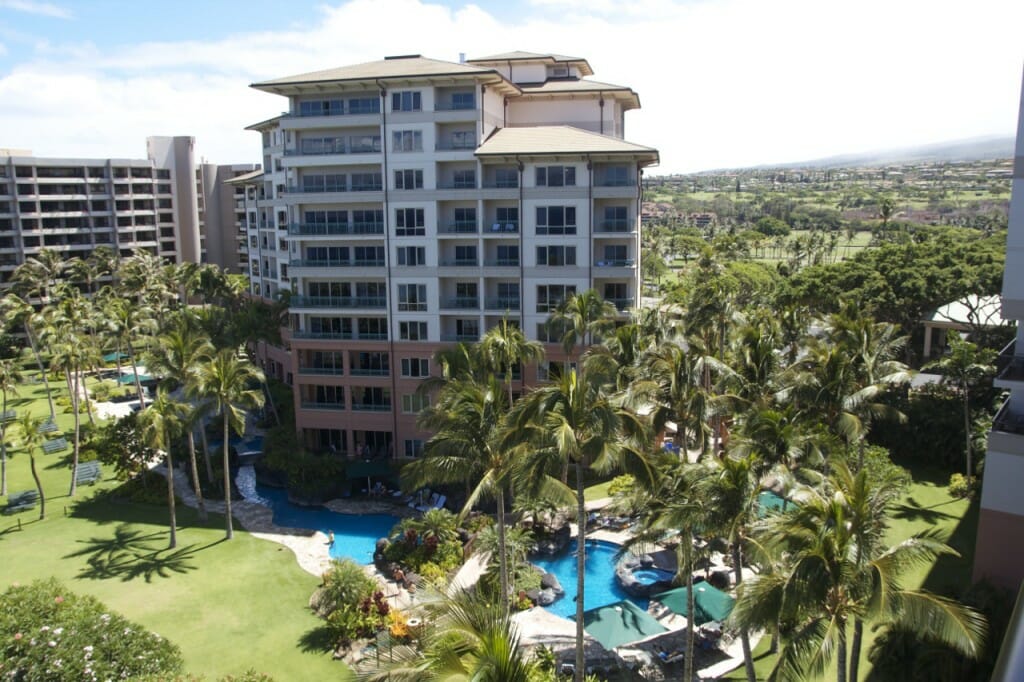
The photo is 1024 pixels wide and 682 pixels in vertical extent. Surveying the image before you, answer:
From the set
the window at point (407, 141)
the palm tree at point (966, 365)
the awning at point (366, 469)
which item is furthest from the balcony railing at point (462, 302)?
the palm tree at point (966, 365)

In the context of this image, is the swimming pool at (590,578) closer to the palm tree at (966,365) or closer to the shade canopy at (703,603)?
the shade canopy at (703,603)

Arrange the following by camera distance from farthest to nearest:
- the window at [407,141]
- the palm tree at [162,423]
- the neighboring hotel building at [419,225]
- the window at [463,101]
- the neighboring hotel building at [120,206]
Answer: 1. the neighboring hotel building at [120,206]
2. the window at [407,141]
3. the window at [463,101]
4. the neighboring hotel building at [419,225]
5. the palm tree at [162,423]

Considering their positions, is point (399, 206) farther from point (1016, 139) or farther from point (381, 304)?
point (1016, 139)

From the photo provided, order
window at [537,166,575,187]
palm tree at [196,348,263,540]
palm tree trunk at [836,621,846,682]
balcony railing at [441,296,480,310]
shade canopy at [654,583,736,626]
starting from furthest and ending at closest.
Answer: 1. balcony railing at [441,296,480,310]
2. window at [537,166,575,187]
3. palm tree at [196,348,263,540]
4. shade canopy at [654,583,736,626]
5. palm tree trunk at [836,621,846,682]

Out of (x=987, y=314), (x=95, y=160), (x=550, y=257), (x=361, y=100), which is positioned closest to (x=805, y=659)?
(x=550, y=257)

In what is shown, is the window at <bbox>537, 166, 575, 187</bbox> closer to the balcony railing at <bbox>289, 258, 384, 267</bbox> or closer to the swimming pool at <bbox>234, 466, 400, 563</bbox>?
the balcony railing at <bbox>289, 258, 384, 267</bbox>

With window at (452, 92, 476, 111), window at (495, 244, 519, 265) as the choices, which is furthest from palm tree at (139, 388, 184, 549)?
window at (452, 92, 476, 111)

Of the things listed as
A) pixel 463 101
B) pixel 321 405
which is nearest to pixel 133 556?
pixel 321 405

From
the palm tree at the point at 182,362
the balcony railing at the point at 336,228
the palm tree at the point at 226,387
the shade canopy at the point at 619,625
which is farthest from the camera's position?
the balcony railing at the point at 336,228
